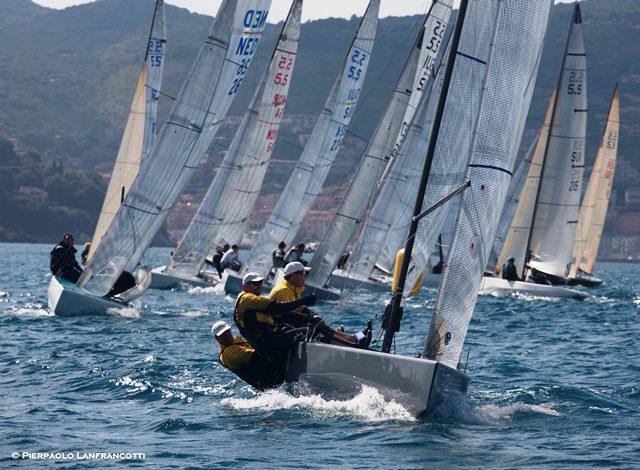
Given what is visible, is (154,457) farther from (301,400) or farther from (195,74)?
(195,74)

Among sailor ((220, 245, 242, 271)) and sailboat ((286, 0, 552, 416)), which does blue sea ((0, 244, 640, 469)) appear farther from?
sailor ((220, 245, 242, 271))

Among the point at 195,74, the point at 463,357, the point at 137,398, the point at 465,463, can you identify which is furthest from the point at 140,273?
the point at 465,463

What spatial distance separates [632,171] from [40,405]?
556 ft

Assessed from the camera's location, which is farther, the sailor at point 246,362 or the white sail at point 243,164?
the white sail at point 243,164

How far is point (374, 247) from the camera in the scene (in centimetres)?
2855

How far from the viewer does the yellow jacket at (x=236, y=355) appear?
477 inches

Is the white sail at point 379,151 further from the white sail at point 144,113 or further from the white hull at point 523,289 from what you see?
the white hull at point 523,289

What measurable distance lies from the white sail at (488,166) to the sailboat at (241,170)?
1932cm

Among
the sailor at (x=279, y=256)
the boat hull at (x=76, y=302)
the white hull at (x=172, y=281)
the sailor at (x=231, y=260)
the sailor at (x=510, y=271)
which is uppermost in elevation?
the sailor at (x=510, y=271)

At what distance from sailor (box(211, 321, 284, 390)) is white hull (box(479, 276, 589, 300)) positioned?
19123 millimetres

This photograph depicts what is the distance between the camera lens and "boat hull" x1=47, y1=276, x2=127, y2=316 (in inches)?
792

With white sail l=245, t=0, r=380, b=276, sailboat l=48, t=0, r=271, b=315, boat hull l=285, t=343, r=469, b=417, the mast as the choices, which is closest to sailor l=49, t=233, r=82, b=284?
sailboat l=48, t=0, r=271, b=315

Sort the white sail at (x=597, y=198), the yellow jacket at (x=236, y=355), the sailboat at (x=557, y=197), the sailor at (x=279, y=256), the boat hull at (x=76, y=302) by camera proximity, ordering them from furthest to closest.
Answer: the white sail at (x=597, y=198) → the sailboat at (x=557, y=197) → the sailor at (x=279, y=256) → the boat hull at (x=76, y=302) → the yellow jacket at (x=236, y=355)

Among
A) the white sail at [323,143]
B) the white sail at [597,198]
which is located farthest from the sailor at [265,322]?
the white sail at [597,198]
